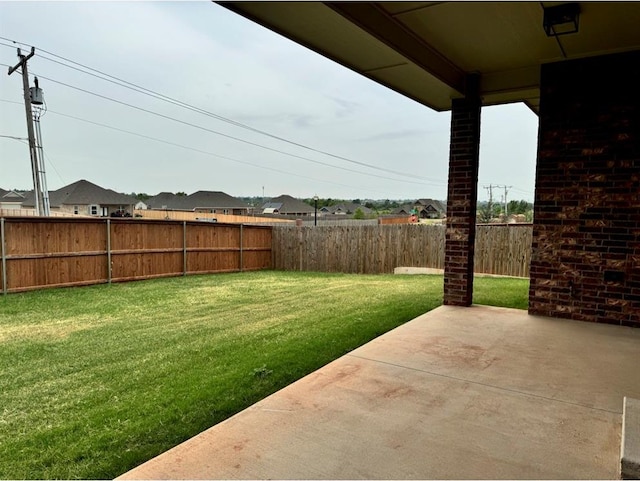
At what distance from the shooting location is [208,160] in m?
37.0

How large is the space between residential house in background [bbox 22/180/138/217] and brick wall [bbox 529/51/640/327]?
34034mm

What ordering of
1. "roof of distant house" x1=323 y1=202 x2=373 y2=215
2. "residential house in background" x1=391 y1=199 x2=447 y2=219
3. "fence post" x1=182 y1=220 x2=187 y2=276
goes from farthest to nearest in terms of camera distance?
"roof of distant house" x1=323 y1=202 x2=373 y2=215
"residential house in background" x1=391 y1=199 x2=447 y2=219
"fence post" x1=182 y1=220 x2=187 y2=276

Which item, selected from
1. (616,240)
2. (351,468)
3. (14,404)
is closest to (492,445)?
(351,468)

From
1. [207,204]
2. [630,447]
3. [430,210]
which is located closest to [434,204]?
[430,210]

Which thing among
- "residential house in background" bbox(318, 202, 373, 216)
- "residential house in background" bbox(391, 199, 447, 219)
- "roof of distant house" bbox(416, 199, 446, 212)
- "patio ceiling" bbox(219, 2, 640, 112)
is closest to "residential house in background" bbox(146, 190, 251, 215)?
"residential house in background" bbox(318, 202, 373, 216)

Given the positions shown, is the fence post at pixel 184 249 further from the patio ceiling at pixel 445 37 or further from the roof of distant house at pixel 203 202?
the roof of distant house at pixel 203 202

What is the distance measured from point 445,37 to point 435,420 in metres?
3.39

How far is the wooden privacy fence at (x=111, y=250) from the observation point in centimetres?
768

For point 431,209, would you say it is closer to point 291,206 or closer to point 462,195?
point 291,206

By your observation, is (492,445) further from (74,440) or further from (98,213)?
(98,213)

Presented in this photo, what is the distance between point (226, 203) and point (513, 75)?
136 ft

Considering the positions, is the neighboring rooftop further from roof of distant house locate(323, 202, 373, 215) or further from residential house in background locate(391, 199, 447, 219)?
residential house in background locate(391, 199, 447, 219)

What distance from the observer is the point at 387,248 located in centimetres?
1200

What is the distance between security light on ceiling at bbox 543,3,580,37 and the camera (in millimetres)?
3131
